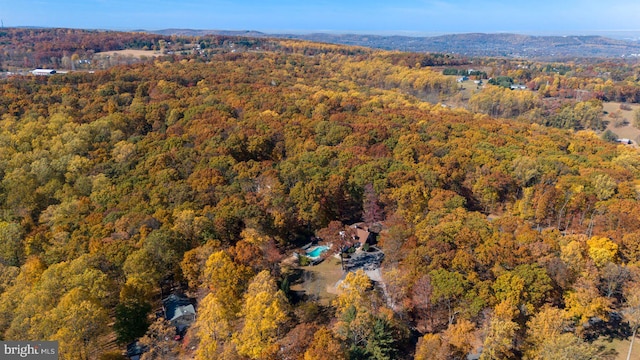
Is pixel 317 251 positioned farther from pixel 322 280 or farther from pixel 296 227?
pixel 322 280

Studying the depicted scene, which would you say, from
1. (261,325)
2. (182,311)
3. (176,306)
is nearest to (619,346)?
(261,325)

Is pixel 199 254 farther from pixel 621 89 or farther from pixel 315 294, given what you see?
pixel 621 89

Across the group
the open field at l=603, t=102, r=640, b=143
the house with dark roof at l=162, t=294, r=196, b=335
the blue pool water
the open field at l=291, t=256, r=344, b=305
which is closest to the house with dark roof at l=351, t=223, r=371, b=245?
the blue pool water

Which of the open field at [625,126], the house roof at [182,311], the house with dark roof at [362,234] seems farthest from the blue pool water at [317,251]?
the open field at [625,126]

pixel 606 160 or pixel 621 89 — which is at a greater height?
pixel 621 89

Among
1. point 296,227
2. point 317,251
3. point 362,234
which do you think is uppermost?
point 296,227

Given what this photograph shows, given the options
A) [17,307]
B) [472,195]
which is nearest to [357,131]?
[472,195]

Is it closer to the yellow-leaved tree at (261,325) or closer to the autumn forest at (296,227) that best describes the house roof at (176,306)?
the autumn forest at (296,227)

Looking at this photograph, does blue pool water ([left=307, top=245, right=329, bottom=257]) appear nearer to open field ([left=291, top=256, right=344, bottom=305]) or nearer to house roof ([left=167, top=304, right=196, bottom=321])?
open field ([left=291, top=256, right=344, bottom=305])
